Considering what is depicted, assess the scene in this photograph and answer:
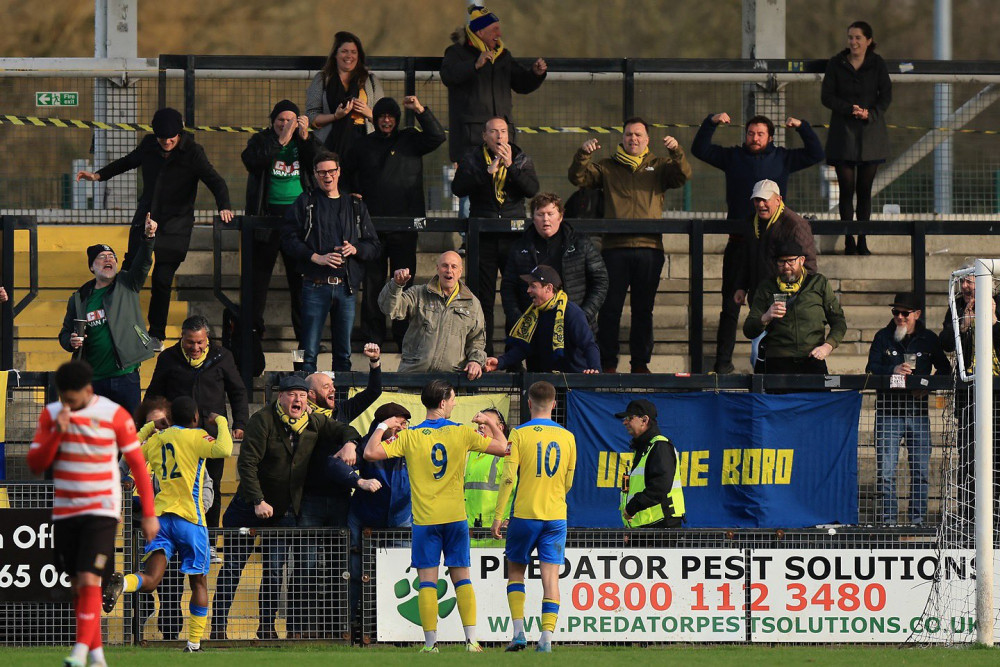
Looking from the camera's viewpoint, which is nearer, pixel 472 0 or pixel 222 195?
pixel 222 195

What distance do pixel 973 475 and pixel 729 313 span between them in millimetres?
2845

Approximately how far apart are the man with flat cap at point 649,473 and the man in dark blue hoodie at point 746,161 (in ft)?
8.73

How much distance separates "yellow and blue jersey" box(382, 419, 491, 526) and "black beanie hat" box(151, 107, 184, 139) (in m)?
4.76

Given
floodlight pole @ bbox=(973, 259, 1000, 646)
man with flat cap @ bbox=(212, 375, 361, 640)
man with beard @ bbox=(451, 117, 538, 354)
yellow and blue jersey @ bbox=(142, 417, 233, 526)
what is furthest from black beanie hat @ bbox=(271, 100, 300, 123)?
floodlight pole @ bbox=(973, 259, 1000, 646)

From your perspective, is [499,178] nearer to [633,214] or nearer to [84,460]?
[633,214]

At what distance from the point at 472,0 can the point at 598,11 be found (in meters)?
17.5

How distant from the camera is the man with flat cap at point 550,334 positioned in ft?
45.1

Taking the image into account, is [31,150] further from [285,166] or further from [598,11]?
[598,11]

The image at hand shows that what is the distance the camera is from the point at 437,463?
11.8 m

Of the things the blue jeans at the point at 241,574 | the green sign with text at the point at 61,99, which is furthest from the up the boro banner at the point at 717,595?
the green sign with text at the point at 61,99

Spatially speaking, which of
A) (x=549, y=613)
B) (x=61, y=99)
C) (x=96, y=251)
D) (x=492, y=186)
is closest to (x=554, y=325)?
(x=492, y=186)

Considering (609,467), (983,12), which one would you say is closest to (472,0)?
(609,467)

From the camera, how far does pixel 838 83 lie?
54.1 ft

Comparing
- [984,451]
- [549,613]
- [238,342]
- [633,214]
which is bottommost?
[549,613]
